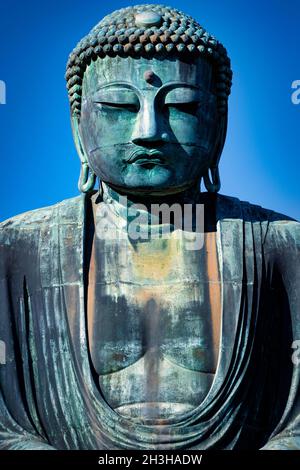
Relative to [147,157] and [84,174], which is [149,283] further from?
[84,174]

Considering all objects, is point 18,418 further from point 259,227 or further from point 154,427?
point 259,227

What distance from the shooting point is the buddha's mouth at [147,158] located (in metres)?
15.7

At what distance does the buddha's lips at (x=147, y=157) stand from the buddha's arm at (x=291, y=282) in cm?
145

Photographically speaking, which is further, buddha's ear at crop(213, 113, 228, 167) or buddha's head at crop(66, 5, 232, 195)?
buddha's ear at crop(213, 113, 228, 167)

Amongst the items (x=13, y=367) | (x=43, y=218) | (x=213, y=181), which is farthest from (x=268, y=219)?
(x=13, y=367)

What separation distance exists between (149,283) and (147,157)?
4.09ft

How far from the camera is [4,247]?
53.5 feet

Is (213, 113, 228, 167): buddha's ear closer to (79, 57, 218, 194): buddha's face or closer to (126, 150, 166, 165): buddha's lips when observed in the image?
(79, 57, 218, 194): buddha's face

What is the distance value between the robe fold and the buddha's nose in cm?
111

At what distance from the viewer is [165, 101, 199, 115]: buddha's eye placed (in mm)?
15829

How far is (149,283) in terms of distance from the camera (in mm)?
15883

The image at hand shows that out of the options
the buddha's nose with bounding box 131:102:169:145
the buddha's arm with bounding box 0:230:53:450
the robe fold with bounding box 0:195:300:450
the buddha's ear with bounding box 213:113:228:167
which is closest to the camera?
the robe fold with bounding box 0:195:300:450

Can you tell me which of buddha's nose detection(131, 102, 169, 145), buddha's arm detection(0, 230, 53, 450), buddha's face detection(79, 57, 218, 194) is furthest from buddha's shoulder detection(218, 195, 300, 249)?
buddha's arm detection(0, 230, 53, 450)

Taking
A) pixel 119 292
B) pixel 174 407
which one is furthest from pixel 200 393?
pixel 119 292
